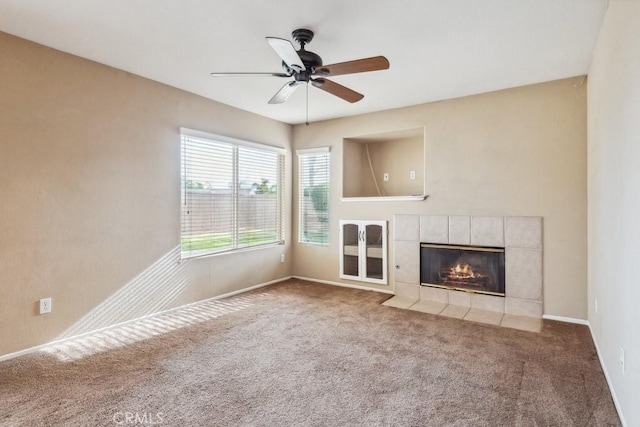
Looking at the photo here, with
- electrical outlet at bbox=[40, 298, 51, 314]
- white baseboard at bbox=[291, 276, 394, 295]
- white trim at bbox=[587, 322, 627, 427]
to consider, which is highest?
electrical outlet at bbox=[40, 298, 51, 314]

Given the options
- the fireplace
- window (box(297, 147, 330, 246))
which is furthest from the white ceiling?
the fireplace

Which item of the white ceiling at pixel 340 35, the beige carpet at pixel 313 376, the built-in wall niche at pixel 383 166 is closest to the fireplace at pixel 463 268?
the beige carpet at pixel 313 376

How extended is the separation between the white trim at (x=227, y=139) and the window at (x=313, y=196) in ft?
1.45

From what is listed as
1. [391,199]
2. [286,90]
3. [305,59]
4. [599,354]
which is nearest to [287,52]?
[305,59]

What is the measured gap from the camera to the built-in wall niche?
16.4ft

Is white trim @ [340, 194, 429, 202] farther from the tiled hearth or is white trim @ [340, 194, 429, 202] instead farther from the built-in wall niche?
the tiled hearth

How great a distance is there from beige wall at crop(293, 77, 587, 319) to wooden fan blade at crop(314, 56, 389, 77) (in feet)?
7.06

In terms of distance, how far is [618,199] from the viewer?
2020 millimetres

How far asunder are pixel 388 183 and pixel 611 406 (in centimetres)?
370

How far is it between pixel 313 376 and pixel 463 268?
257 cm

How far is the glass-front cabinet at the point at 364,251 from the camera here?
4.82 m

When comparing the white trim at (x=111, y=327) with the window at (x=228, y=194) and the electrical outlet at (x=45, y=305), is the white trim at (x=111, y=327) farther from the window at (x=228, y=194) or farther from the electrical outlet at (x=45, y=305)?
the window at (x=228, y=194)

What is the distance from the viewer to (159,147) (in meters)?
3.78

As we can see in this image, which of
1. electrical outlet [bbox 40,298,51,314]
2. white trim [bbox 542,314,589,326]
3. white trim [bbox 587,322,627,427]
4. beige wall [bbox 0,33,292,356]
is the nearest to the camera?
white trim [bbox 587,322,627,427]
